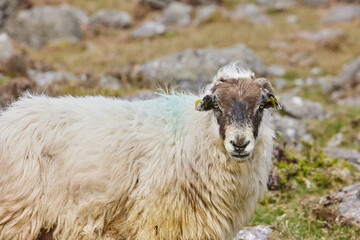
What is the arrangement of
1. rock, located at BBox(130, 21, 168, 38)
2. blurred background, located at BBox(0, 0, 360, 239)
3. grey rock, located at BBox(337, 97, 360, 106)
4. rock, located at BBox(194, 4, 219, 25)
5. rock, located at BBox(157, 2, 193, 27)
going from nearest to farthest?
blurred background, located at BBox(0, 0, 360, 239), grey rock, located at BBox(337, 97, 360, 106), rock, located at BBox(130, 21, 168, 38), rock, located at BBox(157, 2, 193, 27), rock, located at BBox(194, 4, 219, 25)

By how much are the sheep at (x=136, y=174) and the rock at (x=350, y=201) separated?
1.90 meters

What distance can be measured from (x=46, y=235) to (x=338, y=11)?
31348mm

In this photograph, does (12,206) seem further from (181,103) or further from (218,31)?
(218,31)

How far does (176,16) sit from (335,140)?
21778mm

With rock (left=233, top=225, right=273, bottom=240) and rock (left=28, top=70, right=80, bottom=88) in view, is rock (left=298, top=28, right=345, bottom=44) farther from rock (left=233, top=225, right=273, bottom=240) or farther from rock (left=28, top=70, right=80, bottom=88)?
rock (left=233, top=225, right=273, bottom=240)

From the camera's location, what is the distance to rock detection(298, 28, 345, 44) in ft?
81.9

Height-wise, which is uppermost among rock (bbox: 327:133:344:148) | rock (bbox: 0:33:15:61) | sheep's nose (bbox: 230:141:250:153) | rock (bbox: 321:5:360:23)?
sheep's nose (bbox: 230:141:250:153)

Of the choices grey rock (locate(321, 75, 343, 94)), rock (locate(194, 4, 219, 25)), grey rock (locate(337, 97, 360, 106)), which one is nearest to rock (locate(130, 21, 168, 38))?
rock (locate(194, 4, 219, 25))

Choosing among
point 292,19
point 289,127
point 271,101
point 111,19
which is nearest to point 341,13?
point 292,19

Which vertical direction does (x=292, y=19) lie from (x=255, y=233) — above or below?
above

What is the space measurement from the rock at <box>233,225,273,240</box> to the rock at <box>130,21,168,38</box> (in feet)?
75.2

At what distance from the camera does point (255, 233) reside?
5.76 meters

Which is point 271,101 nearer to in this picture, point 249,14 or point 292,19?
point 292,19

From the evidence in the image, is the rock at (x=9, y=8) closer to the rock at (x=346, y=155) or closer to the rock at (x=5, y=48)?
the rock at (x=5, y=48)
